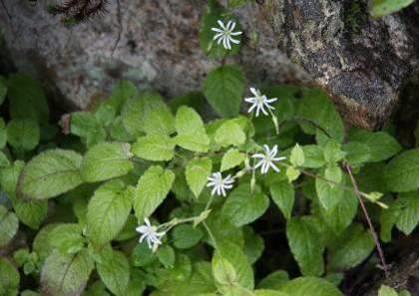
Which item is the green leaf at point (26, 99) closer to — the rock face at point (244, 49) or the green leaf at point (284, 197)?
the rock face at point (244, 49)

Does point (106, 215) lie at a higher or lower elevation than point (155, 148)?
lower

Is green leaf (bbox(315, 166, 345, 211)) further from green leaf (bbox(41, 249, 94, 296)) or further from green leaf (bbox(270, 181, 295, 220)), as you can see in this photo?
green leaf (bbox(41, 249, 94, 296))

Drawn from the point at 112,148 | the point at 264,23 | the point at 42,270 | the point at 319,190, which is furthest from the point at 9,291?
the point at 264,23

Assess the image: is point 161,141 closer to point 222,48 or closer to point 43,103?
point 222,48

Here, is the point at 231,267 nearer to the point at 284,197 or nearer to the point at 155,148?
the point at 284,197

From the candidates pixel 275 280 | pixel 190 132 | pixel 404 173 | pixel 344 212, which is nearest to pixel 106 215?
pixel 190 132

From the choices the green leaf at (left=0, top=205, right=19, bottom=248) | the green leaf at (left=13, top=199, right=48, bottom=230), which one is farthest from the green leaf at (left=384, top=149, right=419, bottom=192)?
the green leaf at (left=0, top=205, right=19, bottom=248)

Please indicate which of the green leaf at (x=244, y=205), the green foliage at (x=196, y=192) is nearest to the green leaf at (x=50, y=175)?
the green foliage at (x=196, y=192)
